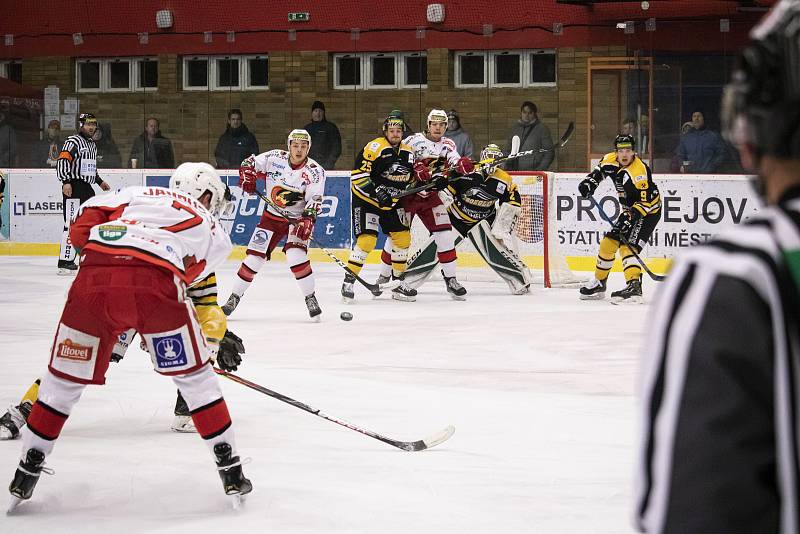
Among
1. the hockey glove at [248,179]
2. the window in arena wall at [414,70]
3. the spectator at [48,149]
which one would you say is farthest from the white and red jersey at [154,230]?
the spectator at [48,149]

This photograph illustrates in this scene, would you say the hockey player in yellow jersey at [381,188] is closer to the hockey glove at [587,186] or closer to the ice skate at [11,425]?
the hockey glove at [587,186]

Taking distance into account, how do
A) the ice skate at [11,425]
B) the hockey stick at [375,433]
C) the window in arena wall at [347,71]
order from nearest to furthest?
the hockey stick at [375,433], the ice skate at [11,425], the window in arena wall at [347,71]

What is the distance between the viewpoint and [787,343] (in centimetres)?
93

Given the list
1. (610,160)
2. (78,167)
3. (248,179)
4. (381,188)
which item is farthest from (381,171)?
(78,167)

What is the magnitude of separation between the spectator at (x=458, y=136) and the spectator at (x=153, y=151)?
9.81ft

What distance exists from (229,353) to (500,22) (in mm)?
10367

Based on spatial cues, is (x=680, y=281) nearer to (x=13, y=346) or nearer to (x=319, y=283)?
(x=13, y=346)

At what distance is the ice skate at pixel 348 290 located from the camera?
9.19 m

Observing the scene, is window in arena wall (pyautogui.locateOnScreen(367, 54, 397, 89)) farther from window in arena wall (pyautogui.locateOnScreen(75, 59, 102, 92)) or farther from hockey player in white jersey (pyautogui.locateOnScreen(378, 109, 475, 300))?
hockey player in white jersey (pyautogui.locateOnScreen(378, 109, 475, 300))

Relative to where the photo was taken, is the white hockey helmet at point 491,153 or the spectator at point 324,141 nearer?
the white hockey helmet at point 491,153

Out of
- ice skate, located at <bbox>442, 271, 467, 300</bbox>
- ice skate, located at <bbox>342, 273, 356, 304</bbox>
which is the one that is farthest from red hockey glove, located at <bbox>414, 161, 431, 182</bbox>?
ice skate, located at <bbox>342, 273, 356, 304</bbox>

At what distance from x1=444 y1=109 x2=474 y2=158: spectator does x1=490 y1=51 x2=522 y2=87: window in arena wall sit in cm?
75

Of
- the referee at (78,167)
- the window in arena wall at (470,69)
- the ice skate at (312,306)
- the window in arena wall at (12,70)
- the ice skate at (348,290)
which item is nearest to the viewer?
the ice skate at (312,306)

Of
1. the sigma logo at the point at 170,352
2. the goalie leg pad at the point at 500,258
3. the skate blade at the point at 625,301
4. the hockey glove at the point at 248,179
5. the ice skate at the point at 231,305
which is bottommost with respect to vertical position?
the skate blade at the point at 625,301
